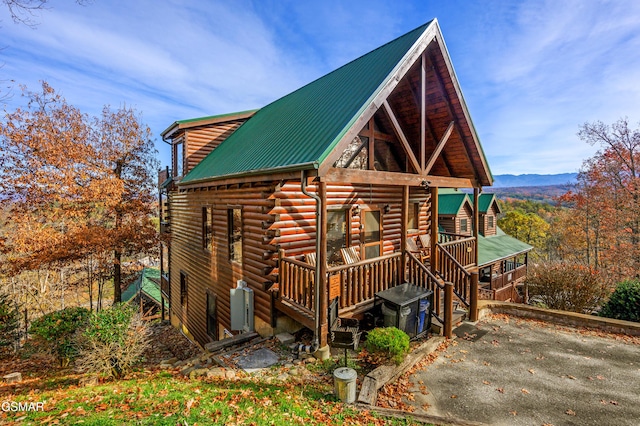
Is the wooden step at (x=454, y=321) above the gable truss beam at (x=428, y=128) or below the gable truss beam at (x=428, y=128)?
below

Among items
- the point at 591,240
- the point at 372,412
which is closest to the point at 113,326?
the point at 372,412

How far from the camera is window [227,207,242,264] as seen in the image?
9.66 meters

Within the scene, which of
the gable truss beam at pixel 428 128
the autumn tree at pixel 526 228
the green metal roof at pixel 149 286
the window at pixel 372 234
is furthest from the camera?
the autumn tree at pixel 526 228

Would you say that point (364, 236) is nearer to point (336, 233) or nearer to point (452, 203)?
point (336, 233)

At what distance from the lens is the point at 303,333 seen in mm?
7777

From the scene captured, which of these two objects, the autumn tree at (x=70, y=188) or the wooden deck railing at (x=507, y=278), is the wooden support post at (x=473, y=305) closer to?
the wooden deck railing at (x=507, y=278)

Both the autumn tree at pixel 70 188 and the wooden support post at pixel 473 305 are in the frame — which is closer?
the wooden support post at pixel 473 305

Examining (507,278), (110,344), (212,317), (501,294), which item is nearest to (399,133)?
(110,344)

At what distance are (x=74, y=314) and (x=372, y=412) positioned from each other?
874 cm

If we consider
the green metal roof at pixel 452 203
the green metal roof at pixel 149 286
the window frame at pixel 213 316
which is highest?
the green metal roof at pixel 452 203

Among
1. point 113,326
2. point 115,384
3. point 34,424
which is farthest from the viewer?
point 113,326

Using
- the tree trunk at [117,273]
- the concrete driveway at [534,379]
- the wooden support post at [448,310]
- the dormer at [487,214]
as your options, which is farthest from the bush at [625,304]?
the tree trunk at [117,273]

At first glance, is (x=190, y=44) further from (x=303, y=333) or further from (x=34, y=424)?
(x=34, y=424)

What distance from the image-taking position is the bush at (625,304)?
355 inches
